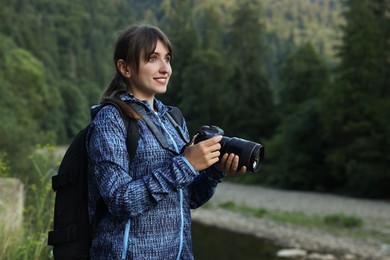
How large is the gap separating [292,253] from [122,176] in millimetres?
13198

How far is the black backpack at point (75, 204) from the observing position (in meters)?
2.03

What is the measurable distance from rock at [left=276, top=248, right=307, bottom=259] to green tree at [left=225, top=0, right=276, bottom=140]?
22.9 m

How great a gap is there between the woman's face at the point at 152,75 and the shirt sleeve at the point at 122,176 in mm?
217

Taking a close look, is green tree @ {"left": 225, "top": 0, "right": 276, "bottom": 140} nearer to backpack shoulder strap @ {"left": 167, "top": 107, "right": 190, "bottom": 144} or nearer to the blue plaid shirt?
backpack shoulder strap @ {"left": 167, "top": 107, "right": 190, "bottom": 144}

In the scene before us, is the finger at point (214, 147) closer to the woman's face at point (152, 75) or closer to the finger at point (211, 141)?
the finger at point (211, 141)

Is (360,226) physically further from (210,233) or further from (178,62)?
(178,62)

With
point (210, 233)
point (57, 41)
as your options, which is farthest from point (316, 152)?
point (57, 41)

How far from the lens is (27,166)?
8969 mm

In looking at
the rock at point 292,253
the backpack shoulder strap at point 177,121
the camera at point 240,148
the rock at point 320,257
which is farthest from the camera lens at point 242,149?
the rock at point 320,257

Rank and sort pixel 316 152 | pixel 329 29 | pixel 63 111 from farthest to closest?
pixel 329 29 < pixel 63 111 < pixel 316 152

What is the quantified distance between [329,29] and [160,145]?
141 meters

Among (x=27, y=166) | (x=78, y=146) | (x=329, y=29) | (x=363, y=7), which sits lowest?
(x=27, y=166)

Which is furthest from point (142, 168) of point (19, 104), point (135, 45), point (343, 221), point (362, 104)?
point (362, 104)

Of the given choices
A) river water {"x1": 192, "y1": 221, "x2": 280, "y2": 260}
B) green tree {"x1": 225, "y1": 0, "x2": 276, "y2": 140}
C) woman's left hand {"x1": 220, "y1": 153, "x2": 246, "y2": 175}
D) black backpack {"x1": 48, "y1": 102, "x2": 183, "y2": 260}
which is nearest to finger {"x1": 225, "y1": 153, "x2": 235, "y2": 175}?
woman's left hand {"x1": 220, "y1": 153, "x2": 246, "y2": 175}
